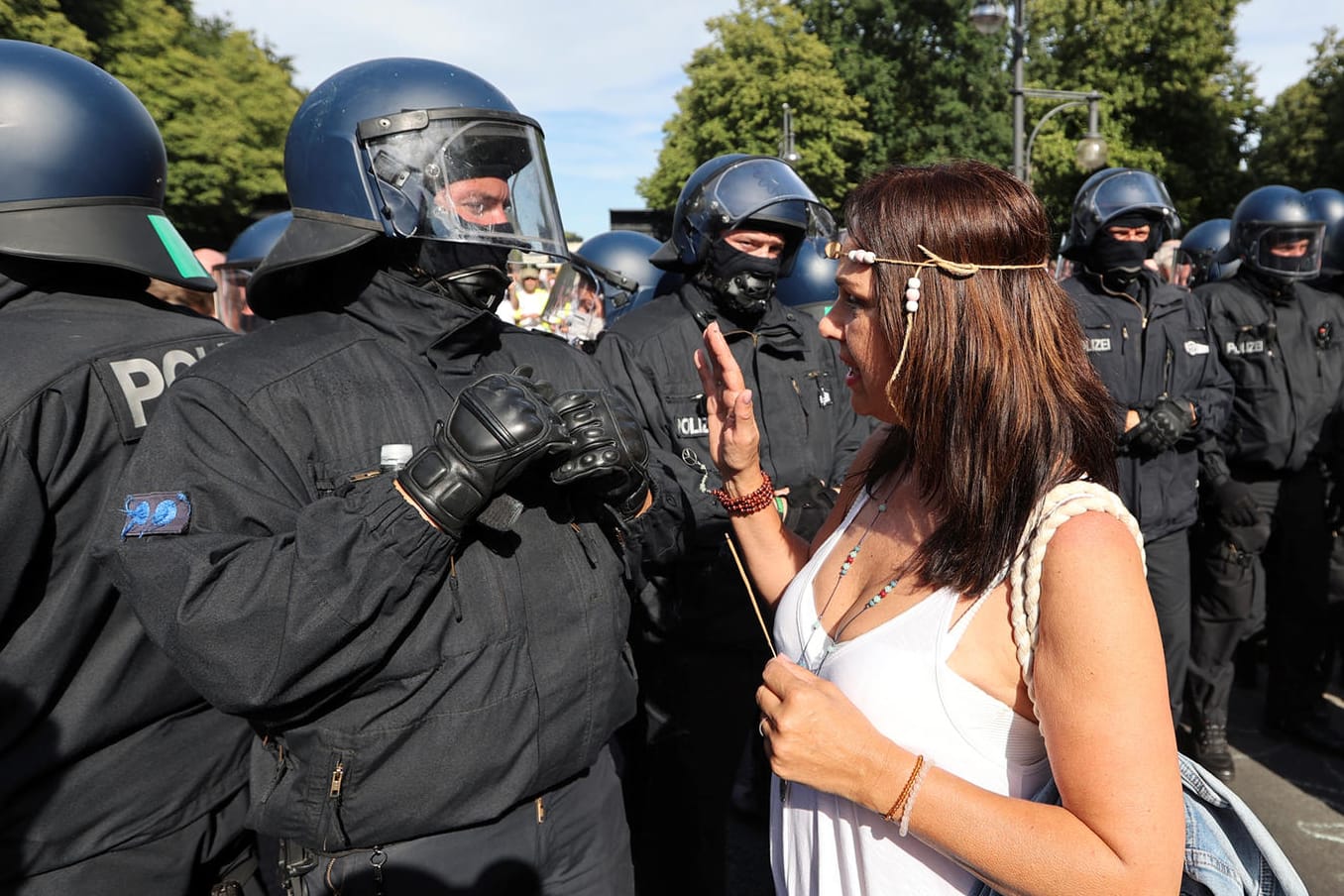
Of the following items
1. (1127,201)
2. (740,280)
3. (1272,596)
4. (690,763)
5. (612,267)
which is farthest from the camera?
(612,267)

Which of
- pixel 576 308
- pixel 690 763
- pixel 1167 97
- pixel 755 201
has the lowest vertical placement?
pixel 1167 97

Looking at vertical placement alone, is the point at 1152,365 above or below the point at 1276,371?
above

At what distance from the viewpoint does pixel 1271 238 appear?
4902 mm

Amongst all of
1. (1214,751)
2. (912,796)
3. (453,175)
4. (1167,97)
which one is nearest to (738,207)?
(453,175)

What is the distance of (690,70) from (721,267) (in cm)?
3681

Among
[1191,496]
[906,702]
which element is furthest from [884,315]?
[1191,496]

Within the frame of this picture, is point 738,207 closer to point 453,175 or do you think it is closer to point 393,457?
point 453,175

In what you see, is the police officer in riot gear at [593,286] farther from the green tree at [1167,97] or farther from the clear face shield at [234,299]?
the green tree at [1167,97]

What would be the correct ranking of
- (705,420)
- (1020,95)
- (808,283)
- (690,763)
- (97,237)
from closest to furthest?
(97,237) → (690,763) → (705,420) → (808,283) → (1020,95)

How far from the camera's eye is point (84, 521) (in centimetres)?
185

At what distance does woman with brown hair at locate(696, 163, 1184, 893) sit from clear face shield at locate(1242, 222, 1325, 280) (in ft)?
13.7

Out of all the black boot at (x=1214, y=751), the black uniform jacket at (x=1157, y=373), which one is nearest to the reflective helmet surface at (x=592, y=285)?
the black uniform jacket at (x=1157, y=373)

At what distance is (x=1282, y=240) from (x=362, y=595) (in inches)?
206

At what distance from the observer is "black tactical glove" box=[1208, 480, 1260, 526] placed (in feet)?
14.3
